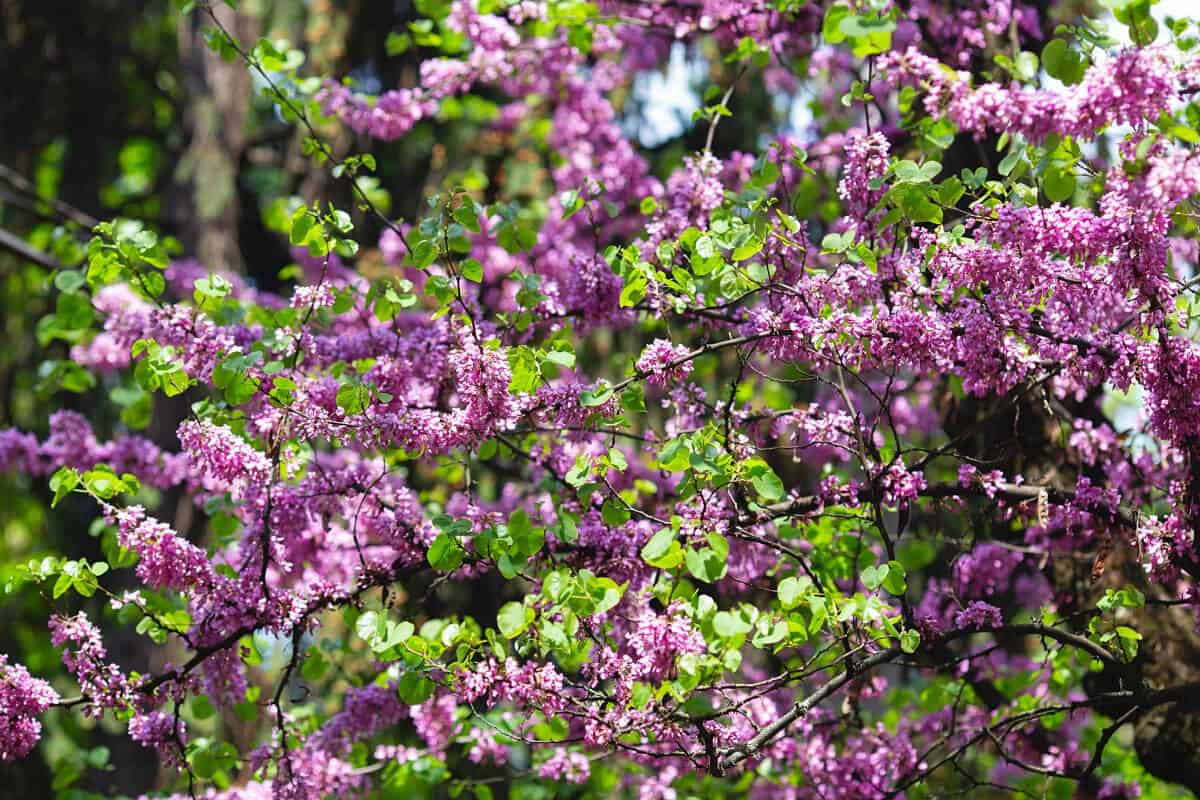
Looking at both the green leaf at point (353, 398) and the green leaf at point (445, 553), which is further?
the green leaf at point (353, 398)

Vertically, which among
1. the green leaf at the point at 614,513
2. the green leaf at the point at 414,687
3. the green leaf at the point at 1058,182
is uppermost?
the green leaf at the point at 1058,182

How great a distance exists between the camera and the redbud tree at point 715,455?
276 cm

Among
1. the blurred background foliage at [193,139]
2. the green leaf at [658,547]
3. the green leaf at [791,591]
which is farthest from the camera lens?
the blurred background foliage at [193,139]

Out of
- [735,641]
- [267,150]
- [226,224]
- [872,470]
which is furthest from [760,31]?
[267,150]

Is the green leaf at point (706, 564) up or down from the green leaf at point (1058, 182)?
down

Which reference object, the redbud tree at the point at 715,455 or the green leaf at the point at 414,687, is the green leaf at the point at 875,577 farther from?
the green leaf at the point at 414,687

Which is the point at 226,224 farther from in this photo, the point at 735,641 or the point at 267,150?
the point at 735,641

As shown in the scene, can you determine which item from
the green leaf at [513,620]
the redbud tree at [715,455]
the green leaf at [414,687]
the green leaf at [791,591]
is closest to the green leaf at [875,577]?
the redbud tree at [715,455]

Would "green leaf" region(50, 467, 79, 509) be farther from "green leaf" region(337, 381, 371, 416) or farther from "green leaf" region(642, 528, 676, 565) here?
"green leaf" region(642, 528, 676, 565)

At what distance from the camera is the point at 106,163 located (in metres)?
9.12

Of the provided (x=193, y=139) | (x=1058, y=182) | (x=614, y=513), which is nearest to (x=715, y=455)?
(x=614, y=513)

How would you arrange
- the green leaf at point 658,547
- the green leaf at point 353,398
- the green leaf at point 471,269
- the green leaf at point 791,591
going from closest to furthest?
the green leaf at point 658,547 < the green leaf at point 791,591 < the green leaf at point 353,398 < the green leaf at point 471,269

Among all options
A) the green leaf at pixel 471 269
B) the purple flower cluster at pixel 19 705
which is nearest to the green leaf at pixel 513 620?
the green leaf at pixel 471 269

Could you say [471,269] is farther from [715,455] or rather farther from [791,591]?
[791,591]
